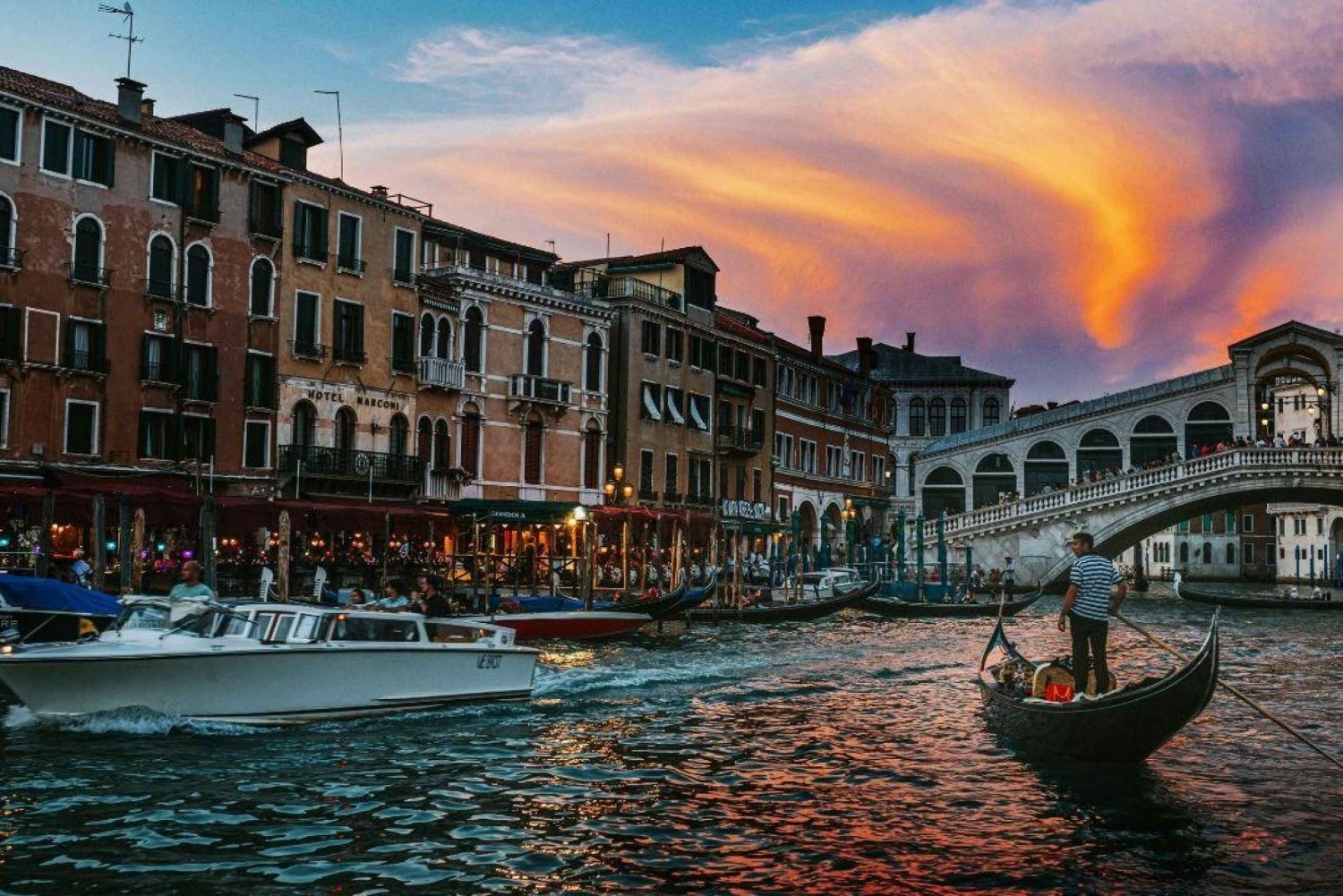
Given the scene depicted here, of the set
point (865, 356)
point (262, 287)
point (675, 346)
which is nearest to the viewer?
point (262, 287)

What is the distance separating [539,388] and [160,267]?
32.6ft

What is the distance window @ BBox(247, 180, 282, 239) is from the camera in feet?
85.3

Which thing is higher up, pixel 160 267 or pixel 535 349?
pixel 160 267

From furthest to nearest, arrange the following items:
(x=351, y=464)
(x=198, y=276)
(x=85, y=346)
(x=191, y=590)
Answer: (x=351, y=464) < (x=198, y=276) < (x=85, y=346) < (x=191, y=590)

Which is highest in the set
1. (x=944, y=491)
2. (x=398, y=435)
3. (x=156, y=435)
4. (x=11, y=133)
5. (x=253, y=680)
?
(x=11, y=133)

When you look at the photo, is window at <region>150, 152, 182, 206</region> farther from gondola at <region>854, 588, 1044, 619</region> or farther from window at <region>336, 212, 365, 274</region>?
gondola at <region>854, 588, 1044, 619</region>

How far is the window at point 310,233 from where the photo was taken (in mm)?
26938

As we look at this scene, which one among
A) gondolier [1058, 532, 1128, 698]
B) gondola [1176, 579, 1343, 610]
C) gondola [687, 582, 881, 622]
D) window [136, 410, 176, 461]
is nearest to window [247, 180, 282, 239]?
window [136, 410, 176, 461]

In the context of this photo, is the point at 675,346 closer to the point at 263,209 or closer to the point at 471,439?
the point at 471,439

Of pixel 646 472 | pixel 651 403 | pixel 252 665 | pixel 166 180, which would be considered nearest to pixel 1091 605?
pixel 252 665

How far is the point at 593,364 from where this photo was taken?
3416cm

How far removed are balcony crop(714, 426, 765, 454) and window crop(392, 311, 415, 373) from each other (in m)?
12.4

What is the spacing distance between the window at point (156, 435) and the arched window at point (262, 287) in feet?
9.60

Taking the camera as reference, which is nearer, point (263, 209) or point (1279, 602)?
point (263, 209)
